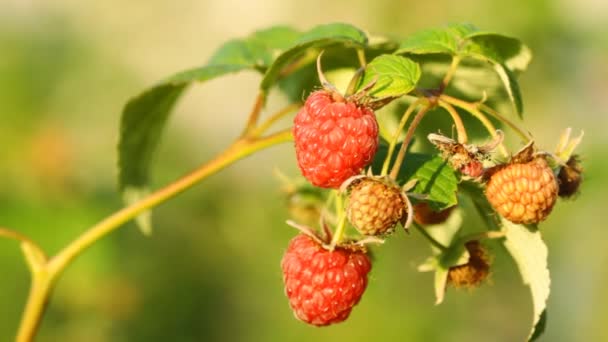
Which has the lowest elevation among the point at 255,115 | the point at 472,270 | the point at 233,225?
the point at 233,225

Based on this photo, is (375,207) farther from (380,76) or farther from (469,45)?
(469,45)

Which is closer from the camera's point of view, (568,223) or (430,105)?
(430,105)

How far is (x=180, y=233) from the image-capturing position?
541cm

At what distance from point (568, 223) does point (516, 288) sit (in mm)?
517

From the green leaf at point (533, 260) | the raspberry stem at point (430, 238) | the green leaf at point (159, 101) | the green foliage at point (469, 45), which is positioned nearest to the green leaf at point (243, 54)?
the green leaf at point (159, 101)

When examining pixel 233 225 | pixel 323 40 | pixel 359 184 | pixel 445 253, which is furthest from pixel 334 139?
pixel 233 225

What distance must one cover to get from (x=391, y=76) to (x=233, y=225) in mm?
4380

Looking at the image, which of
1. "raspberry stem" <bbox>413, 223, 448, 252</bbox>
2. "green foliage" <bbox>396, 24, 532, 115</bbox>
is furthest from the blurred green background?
"green foliage" <bbox>396, 24, 532, 115</bbox>

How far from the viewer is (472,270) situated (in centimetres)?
163

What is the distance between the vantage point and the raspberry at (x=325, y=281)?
1.44m

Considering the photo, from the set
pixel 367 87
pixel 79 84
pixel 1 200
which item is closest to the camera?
pixel 367 87

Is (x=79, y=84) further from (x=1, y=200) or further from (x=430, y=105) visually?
(x=430, y=105)

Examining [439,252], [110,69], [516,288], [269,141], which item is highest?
[269,141]

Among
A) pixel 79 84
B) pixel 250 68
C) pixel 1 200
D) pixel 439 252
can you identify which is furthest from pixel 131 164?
pixel 79 84
